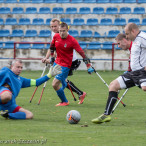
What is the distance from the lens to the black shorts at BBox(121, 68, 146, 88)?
7.60 m

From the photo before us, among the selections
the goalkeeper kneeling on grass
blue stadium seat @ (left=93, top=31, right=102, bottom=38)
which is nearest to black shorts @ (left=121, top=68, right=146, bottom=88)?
the goalkeeper kneeling on grass

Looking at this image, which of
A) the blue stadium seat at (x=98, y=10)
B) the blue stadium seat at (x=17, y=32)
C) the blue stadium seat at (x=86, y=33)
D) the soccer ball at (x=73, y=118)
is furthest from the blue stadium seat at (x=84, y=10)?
the soccer ball at (x=73, y=118)

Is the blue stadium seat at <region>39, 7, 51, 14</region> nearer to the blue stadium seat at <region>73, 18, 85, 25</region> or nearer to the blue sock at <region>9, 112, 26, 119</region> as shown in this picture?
the blue stadium seat at <region>73, 18, 85, 25</region>

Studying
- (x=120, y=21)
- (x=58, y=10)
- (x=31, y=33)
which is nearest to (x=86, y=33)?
(x=120, y=21)

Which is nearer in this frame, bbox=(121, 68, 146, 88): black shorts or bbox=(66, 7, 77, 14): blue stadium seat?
bbox=(121, 68, 146, 88): black shorts

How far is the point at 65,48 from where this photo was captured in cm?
1051

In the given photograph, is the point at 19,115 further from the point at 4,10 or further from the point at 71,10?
the point at 4,10

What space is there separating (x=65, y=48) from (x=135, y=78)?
124 inches

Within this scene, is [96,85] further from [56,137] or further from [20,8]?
[20,8]

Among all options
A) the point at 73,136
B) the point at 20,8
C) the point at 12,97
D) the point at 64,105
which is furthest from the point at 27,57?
the point at 73,136

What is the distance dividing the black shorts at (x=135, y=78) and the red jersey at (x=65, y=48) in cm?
282

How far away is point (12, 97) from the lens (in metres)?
8.21

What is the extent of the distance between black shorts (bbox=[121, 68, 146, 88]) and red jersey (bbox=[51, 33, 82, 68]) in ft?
9.26

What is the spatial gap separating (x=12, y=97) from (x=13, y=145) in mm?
2523
